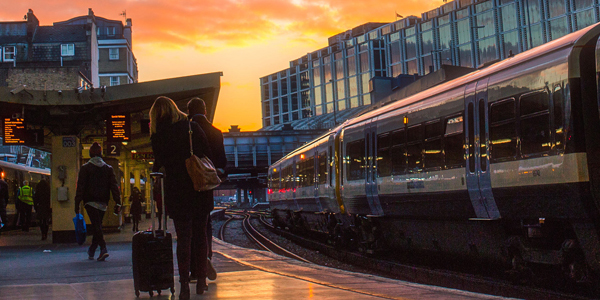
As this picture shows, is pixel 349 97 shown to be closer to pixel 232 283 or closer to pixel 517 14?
pixel 517 14

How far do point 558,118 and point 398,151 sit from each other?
16.3 feet

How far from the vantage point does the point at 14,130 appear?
16406 mm

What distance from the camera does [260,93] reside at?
123 m

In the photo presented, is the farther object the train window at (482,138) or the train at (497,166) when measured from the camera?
the train window at (482,138)

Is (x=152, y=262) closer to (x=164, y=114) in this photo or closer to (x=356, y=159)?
(x=164, y=114)

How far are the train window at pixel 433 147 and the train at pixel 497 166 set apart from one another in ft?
0.06

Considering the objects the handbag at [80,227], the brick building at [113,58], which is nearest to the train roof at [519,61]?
the handbag at [80,227]

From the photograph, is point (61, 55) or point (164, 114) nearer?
point (164, 114)

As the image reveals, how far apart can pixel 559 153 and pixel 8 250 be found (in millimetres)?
10425

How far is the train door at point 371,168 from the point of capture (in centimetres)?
1340

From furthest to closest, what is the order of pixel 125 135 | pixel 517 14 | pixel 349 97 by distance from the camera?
pixel 349 97 < pixel 517 14 < pixel 125 135

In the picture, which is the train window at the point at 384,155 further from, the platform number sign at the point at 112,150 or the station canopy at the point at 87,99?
the platform number sign at the point at 112,150

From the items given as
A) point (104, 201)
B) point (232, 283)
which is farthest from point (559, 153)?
point (104, 201)

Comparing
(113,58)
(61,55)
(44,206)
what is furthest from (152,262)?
(113,58)
